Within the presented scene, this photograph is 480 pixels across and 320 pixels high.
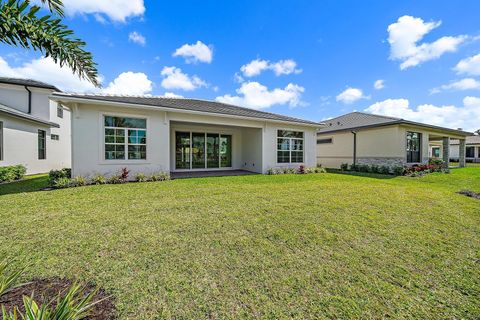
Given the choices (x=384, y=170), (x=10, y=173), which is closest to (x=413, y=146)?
(x=384, y=170)

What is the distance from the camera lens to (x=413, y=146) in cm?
1541

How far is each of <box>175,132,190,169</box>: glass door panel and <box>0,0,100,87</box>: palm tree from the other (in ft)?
31.1

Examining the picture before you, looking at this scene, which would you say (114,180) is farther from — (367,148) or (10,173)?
(367,148)

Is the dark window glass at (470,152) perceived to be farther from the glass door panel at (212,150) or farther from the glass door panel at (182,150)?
the glass door panel at (182,150)

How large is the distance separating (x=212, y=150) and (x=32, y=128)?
1117 cm

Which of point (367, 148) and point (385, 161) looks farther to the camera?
point (367, 148)

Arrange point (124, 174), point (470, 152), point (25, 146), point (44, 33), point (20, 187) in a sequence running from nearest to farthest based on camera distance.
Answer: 1. point (44, 33)
2. point (20, 187)
3. point (124, 174)
4. point (25, 146)
5. point (470, 152)

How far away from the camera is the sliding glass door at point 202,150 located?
13.1 metres

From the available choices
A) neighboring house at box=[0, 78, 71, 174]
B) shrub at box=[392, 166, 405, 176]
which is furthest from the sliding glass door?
shrub at box=[392, 166, 405, 176]

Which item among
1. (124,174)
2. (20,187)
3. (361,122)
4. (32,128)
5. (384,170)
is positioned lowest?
(20,187)

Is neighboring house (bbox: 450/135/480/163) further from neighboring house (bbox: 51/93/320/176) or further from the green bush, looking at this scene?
the green bush

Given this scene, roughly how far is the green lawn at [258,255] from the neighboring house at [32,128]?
27.1 feet

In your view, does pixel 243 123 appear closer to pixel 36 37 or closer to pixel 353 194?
pixel 353 194

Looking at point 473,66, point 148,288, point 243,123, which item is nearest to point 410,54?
point 473,66
